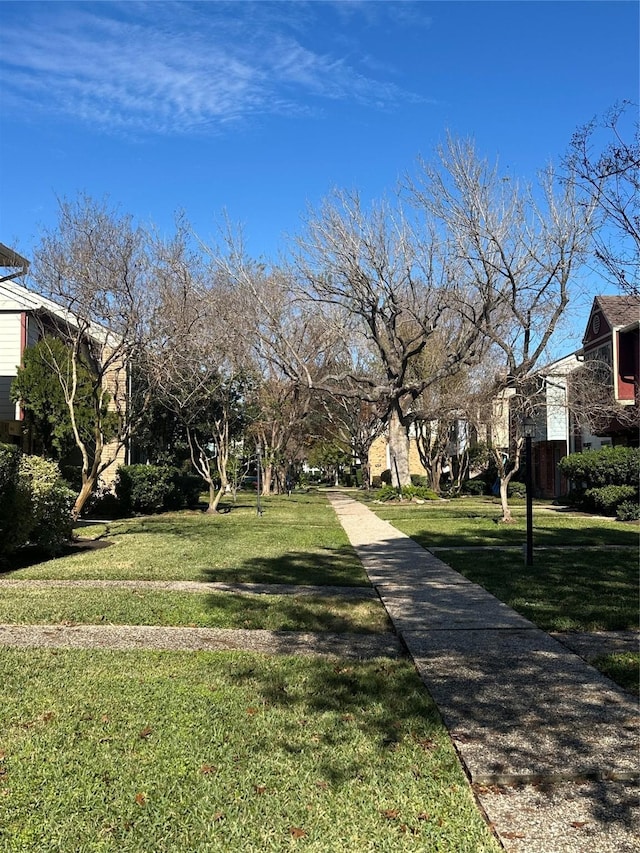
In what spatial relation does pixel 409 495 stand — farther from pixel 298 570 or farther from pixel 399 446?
pixel 298 570

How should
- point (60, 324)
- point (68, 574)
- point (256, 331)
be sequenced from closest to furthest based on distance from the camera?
point (68, 574), point (60, 324), point (256, 331)

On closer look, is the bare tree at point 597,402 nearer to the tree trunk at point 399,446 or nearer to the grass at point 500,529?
the grass at point 500,529

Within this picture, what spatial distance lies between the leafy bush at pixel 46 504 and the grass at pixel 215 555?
0.37m

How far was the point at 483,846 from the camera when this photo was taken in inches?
121

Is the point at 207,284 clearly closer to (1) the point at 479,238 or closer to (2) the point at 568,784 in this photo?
(1) the point at 479,238

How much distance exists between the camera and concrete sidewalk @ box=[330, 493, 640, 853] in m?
3.30

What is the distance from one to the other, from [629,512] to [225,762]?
1721cm

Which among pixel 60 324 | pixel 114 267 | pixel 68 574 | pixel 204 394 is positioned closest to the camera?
pixel 68 574

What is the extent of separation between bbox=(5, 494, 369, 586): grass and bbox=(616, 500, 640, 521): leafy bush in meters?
7.17

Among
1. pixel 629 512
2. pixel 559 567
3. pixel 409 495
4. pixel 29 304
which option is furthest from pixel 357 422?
pixel 559 567

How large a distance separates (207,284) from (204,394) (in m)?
3.46

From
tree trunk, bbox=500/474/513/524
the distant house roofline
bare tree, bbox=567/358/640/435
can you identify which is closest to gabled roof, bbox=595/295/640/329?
bare tree, bbox=567/358/640/435

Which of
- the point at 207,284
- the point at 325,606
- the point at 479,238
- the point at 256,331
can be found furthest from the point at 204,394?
the point at 325,606

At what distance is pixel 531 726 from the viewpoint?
435 centimetres
